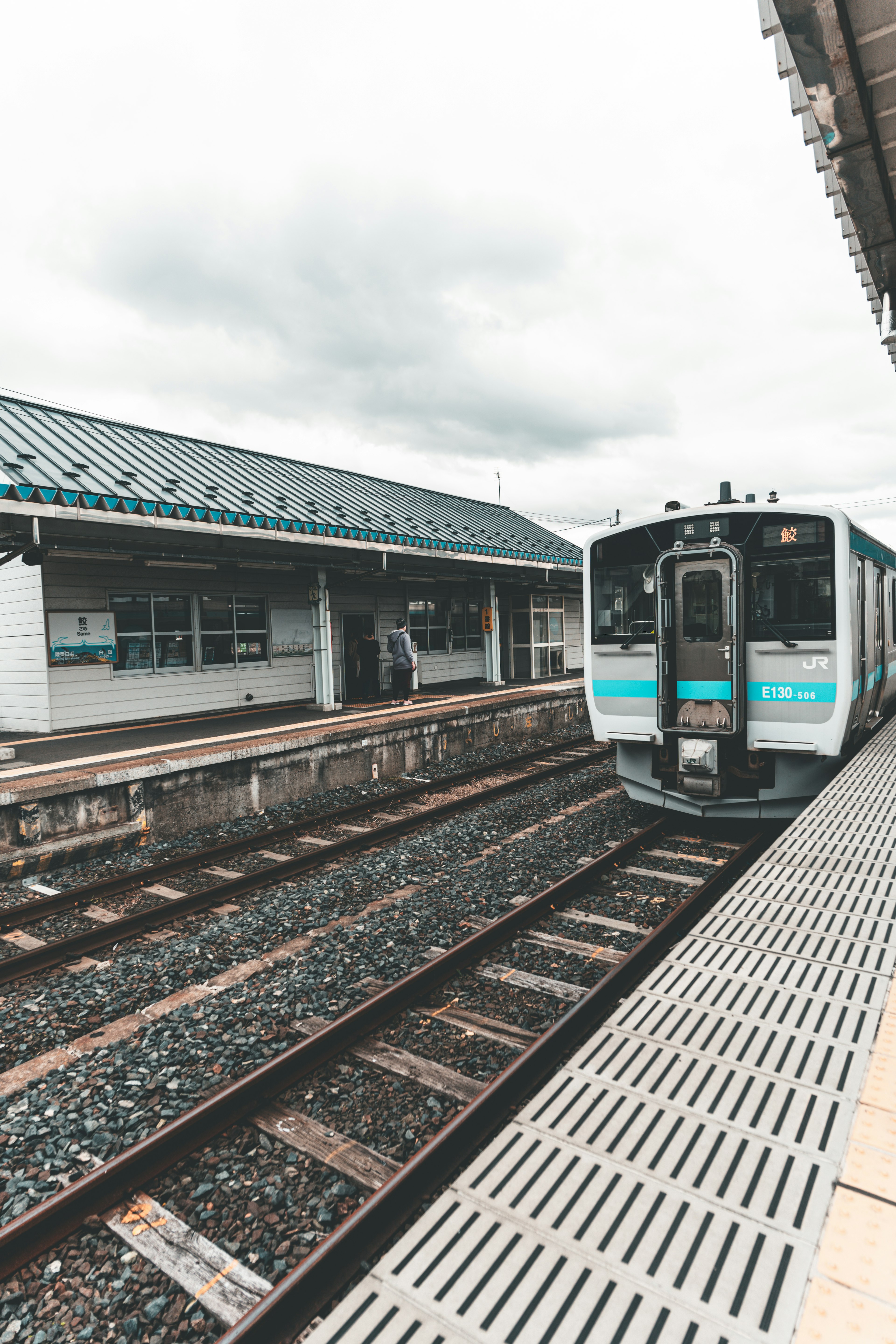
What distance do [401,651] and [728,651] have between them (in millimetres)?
7213

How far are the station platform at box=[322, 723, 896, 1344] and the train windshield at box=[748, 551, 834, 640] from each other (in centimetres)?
369

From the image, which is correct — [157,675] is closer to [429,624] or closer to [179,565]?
[179,565]

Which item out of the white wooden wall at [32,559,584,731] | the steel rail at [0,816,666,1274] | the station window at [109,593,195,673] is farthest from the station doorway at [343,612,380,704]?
the steel rail at [0,816,666,1274]

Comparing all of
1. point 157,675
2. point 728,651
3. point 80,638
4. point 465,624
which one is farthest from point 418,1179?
point 465,624

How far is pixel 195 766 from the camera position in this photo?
8430 mm

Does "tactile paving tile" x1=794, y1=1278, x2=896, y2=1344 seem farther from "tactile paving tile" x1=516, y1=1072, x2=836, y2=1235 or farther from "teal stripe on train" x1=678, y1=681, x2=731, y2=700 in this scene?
"teal stripe on train" x1=678, y1=681, x2=731, y2=700

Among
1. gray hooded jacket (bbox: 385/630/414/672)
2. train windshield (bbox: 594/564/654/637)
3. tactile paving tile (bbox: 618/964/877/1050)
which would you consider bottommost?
tactile paving tile (bbox: 618/964/877/1050)

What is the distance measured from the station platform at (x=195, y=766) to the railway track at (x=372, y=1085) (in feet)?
8.79

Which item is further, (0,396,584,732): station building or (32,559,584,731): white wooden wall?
(32,559,584,731): white wooden wall

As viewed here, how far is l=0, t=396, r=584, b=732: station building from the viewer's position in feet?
30.5

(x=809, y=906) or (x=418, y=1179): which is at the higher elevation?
(x=809, y=906)

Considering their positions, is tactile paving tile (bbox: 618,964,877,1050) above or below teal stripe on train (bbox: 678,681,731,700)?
below

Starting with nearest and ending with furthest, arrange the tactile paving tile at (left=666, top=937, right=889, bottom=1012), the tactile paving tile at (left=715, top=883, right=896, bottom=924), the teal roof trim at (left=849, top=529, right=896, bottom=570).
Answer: the tactile paving tile at (left=666, top=937, right=889, bottom=1012) < the tactile paving tile at (left=715, top=883, right=896, bottom=924) < the teal roof trim at (left=849, top=529, right=896, bottom=570)

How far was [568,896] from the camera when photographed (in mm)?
5613
